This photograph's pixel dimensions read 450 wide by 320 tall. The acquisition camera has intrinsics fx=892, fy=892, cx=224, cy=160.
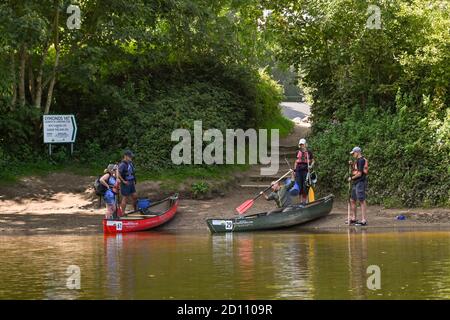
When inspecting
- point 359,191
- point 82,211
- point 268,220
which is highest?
point 359,191

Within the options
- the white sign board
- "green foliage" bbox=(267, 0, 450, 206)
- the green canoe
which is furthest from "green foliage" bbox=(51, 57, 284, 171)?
the green canoe

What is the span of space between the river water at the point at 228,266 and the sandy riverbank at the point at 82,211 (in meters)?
1.48

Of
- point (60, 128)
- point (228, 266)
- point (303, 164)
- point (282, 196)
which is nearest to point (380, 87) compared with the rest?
point (303, 164)

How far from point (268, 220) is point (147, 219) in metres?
3.16

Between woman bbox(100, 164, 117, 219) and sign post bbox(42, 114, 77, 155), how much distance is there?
282 inches

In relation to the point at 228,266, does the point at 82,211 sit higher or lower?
higher

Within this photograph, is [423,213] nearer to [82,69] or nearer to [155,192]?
[155,192]

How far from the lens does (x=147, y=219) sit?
76.6ft

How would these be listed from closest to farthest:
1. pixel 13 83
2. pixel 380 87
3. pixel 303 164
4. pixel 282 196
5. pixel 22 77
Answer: pixel 282 196, pixel 303 164, pixel 13 83, pixel 380 87, pixel 22 77

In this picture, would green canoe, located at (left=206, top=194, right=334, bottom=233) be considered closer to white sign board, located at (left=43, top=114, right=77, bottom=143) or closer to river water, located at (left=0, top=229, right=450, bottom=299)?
river water, located at (left=0, top=229, right=450, bottom=299)

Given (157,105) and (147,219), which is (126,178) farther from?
(157,105)

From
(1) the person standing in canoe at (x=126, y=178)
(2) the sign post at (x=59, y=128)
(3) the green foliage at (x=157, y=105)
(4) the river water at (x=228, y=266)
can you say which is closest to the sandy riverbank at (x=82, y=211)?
(1) the person standing in canoe at (x=126, y=178)
